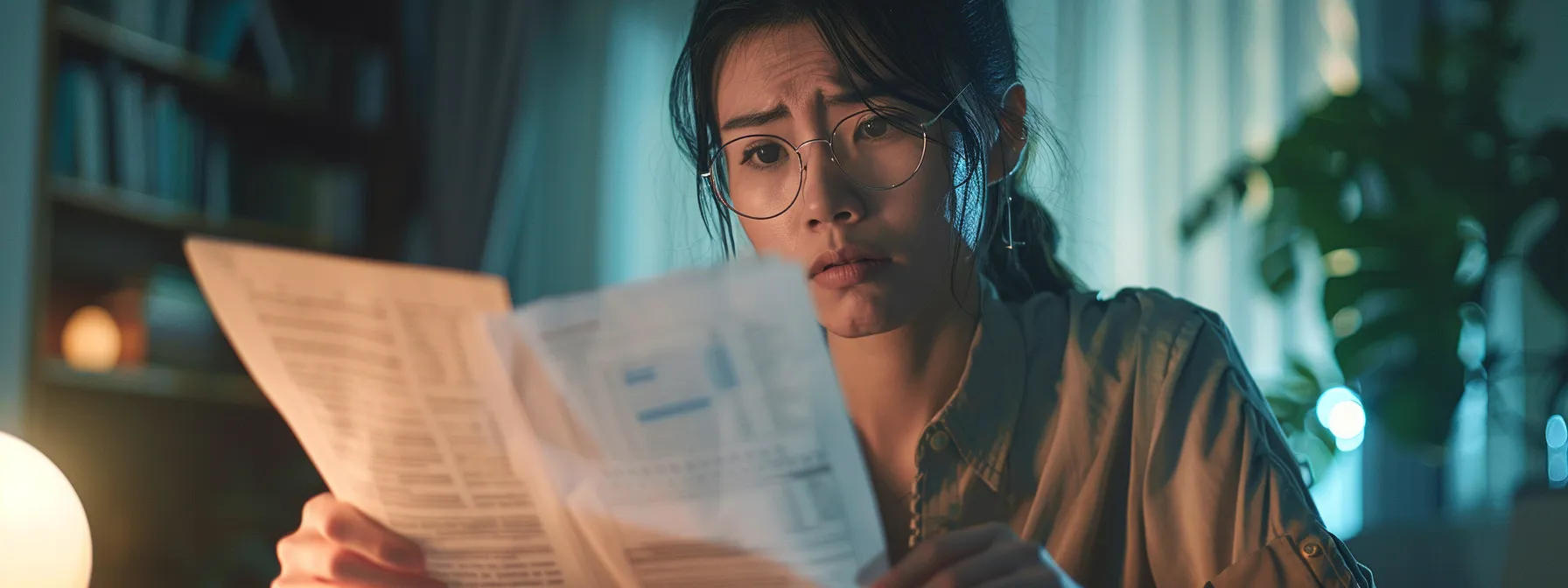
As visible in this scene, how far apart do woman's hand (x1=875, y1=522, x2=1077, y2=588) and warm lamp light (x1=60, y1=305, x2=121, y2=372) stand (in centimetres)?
221

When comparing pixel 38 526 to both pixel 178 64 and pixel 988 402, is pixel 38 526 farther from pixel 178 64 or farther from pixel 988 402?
pixel 178 64

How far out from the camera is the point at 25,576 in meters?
0.82

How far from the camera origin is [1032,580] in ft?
1.85

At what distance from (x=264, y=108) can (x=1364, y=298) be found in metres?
Result: 2.40

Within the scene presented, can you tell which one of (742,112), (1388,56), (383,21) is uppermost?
(383,21)

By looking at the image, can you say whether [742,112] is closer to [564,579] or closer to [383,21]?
[564,579]

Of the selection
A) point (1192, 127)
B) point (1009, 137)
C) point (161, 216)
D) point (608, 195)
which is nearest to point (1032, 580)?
point (1009, 137)

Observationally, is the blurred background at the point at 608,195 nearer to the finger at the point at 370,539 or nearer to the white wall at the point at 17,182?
the white wall at the point at 17,182

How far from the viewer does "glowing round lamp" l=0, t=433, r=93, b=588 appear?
0.82 metres

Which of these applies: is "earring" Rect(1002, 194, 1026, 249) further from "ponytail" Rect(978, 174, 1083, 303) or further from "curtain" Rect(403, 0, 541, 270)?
"curtain" Rect(403, 0, 541, 270)

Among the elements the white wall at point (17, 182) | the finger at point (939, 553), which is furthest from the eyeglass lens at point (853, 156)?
the white wall at point (17, 182)

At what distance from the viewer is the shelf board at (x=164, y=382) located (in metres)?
2.23

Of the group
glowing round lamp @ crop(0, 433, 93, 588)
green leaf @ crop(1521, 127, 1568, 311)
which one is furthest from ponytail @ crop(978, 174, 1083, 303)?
green leaf @ crop(1521, 127, 1568, 311)

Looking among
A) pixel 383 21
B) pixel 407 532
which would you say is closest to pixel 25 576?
pixel 407 532
